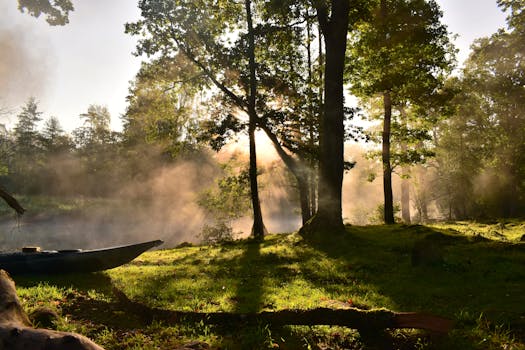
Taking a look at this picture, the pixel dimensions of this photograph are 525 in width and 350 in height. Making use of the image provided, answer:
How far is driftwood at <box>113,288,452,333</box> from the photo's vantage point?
493 centimetres

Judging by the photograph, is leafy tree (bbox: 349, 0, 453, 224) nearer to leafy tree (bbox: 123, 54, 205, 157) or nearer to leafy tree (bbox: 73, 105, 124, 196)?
leafy tree (bbox: 123, 54, 205, 157)

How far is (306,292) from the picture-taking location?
8.74 meters

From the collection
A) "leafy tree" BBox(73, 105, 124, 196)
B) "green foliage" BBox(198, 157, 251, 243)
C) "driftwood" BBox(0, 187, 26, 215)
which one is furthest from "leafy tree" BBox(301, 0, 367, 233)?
"leafy tree" BBox(73, 105, 124, 196)

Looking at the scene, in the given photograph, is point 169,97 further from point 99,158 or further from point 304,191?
point 99,158

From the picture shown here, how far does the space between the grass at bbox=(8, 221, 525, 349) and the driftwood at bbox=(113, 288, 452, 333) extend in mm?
178

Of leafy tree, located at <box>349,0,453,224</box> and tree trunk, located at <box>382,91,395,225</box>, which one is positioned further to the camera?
tree trunk, located at <box>382,91,395,225</box>

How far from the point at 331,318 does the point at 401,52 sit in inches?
787

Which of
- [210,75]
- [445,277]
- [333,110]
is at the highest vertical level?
[210,75]

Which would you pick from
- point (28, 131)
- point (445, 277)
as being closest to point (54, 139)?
point (28, 131)

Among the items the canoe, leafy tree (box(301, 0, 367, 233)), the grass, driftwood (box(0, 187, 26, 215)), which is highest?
leafy tree (box(301, 0, 367, 233))

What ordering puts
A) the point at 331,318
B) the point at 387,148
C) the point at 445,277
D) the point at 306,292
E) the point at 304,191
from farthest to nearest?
1. the point at 304,191
2. the point at 387,148
3. the point at 445,277
4. the point at 306,292
5. the point at 331,318

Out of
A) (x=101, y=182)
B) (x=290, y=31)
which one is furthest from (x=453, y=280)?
(x=101, y=182)

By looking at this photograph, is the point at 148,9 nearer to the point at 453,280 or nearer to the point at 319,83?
the point at 319,83

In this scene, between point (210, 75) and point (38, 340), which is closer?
point (38, 340)
